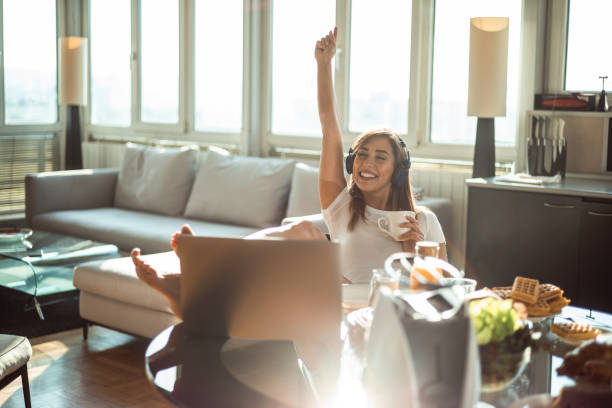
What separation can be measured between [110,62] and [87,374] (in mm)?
3740

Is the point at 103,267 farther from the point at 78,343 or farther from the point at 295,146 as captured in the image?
the point at 295,146

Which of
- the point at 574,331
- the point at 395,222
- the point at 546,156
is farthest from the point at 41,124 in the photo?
the point at 574,331

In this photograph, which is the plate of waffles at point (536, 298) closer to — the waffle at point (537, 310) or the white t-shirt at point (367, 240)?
the waffle at point (537, 310)

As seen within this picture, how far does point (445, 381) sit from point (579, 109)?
2.81 metres

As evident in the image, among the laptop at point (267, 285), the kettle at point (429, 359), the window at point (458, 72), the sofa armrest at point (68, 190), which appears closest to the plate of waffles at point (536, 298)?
the laptop at point (267, 285)

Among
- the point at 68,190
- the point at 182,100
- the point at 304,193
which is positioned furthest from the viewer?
the point at 182,100

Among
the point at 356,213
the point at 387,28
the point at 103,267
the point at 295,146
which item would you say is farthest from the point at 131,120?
the point at 356,213

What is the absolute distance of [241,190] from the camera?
4.33 meters

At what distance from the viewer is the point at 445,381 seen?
98 centimetres

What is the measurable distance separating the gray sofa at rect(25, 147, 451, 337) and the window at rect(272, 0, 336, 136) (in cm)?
A: 53

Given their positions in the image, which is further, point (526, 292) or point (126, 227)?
point (126, 227)

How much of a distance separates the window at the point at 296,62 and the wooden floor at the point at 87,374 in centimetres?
200

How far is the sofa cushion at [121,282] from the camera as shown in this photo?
117 inches

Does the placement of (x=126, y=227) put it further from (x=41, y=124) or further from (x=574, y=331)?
(x=574, y=331)
